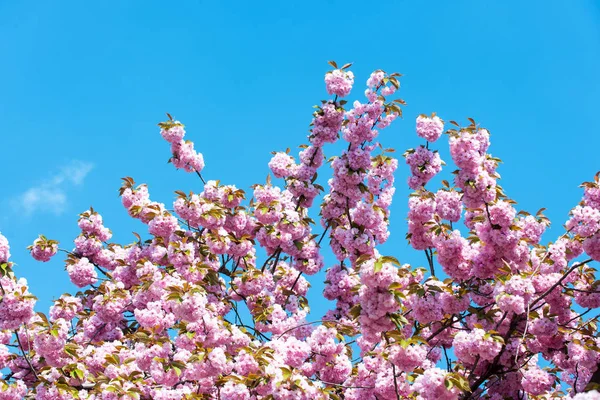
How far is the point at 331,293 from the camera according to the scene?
33.7 feet

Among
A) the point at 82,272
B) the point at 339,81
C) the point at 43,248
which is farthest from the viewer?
the point at 82,272

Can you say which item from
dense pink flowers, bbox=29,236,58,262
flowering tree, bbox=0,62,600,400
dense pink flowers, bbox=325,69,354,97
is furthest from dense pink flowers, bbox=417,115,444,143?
dense pink flowers, bbox=29,236,58,262

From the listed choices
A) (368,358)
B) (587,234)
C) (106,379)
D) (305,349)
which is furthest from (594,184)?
(106,379)

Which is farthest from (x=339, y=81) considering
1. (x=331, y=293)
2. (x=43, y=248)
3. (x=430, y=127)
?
(x=43, y=248)

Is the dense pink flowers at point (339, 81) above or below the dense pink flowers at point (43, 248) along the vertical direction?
above

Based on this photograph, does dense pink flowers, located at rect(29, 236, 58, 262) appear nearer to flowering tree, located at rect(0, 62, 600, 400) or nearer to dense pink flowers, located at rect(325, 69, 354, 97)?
flowering tree, located at rect(0, 62, 600, 400)

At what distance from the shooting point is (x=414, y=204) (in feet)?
28.5

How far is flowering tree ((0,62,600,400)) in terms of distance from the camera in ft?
24.1

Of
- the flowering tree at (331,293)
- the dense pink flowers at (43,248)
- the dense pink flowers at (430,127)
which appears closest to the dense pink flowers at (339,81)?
the flowering tree at (331,293)

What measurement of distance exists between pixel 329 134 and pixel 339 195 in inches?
44.3

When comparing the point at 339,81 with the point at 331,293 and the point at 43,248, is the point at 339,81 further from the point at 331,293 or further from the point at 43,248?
the point at 43,248

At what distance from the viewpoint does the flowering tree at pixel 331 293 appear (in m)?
7.34

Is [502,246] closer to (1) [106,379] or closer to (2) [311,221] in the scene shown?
(2) [311,221]

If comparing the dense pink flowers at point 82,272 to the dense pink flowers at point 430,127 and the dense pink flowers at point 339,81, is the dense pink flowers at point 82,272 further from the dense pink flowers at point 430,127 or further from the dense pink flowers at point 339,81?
the dense pink flowers at point 430,127
